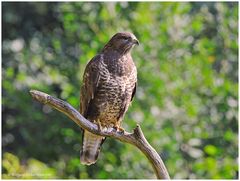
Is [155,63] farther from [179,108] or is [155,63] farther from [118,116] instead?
[118,116]

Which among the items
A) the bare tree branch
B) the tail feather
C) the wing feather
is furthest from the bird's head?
the bare tree branch

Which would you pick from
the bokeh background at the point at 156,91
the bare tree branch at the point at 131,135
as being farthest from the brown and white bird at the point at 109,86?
the bokeh background at the point at 156,91

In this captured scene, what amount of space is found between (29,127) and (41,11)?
1825 millimetres

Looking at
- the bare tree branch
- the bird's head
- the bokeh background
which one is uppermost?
the bird's head

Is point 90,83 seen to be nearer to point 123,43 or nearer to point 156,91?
point 123,43

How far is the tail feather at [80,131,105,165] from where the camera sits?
226 inches

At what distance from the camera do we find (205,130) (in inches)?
329

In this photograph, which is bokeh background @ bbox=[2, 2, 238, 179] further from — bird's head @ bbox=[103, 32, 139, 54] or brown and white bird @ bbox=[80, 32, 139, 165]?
bird's head @ bbox=[103, 32, 139, 54]

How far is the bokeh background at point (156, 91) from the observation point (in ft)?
26.1

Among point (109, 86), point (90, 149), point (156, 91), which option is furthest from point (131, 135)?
point (156, 91)

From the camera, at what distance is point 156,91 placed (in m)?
8.13

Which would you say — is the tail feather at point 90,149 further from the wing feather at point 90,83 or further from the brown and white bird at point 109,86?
the wing feather at point 90,83

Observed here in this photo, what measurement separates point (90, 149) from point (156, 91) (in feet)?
8.15

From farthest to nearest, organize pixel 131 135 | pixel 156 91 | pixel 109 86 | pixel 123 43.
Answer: pixel 156 91, pixel 123 43, pixel 109 86, pixel 131 135
